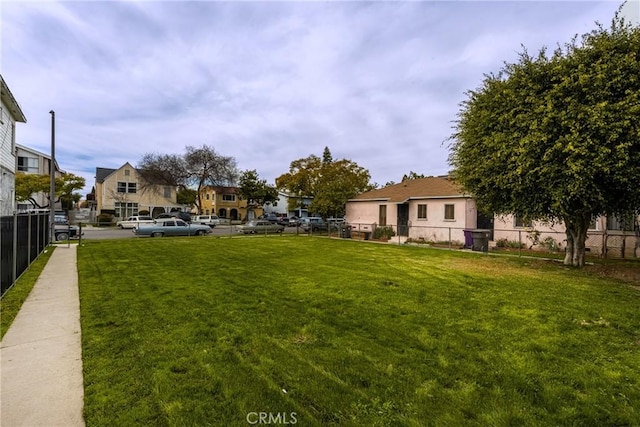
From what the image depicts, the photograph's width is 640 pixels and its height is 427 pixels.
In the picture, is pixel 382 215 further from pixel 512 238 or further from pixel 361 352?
pixel 361 352

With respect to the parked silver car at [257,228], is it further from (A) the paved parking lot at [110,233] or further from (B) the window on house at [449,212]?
(B) the window on house at [449,212]

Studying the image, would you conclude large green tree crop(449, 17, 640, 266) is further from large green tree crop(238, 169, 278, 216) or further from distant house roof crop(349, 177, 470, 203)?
large green tree crop(238, 169, 278, 216)

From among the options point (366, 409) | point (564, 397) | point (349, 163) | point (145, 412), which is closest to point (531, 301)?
point (564, 397)

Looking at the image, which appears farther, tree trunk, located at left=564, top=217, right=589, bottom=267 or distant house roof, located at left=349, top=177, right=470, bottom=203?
distant house roof, located at left=349, top=177, right=470, bottom=203

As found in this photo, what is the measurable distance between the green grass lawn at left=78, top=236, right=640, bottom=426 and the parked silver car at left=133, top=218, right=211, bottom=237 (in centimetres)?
1746

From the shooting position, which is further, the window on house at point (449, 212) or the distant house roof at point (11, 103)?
the window on house at point (449, 212)

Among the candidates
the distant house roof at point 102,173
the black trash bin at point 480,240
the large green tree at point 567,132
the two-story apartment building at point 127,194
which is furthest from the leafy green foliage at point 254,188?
the large green tree at point 567,132

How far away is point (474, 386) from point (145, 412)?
3.24 m

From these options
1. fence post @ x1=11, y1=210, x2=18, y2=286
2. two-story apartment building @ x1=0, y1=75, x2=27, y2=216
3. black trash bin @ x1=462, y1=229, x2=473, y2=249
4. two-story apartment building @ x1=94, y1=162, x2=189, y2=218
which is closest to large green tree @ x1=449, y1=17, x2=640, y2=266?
black trash bin @ x1=462, y1=229, x2=473, y2=249

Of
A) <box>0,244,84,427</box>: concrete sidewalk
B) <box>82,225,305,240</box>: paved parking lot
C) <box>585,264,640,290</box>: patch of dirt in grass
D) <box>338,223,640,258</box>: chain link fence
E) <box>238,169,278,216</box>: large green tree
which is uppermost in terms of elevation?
<box>238,169,278,216</box>: large green tree

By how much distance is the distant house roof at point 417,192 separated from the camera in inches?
867

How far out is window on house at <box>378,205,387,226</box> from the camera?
86.2 ft

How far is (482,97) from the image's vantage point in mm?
11883

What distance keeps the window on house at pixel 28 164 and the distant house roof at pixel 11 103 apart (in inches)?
1015
